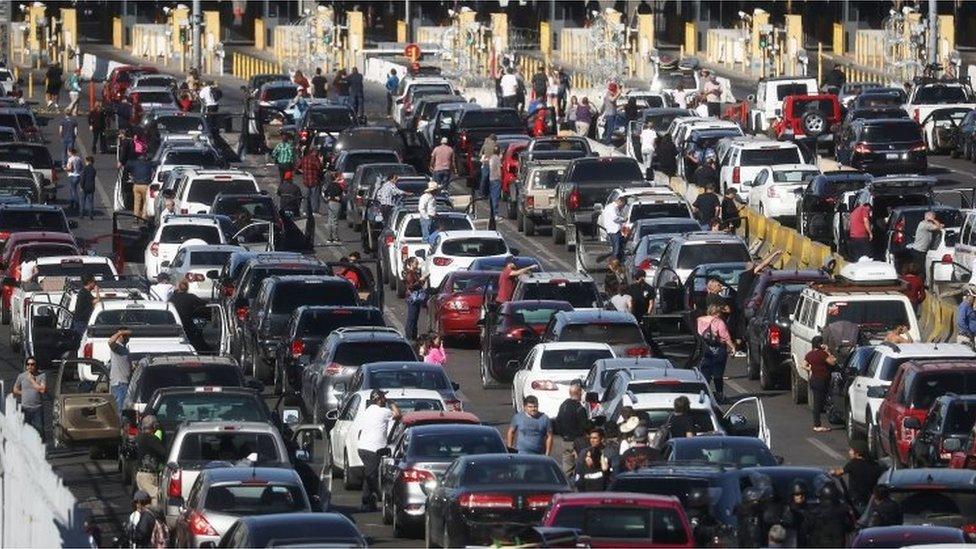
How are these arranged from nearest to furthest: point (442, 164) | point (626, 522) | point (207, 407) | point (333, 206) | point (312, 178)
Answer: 1. point (626, 522)
2. point (207, 407)
3. point (333, 206)
4. point (312, 178)
5. point (442, 164)

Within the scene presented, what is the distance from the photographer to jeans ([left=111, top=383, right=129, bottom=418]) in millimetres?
31922

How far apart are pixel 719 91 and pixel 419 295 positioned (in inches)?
1247

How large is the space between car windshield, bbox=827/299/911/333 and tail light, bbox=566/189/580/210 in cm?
1563

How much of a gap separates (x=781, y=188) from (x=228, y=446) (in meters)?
24.6

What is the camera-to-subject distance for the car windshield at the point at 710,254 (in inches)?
1587

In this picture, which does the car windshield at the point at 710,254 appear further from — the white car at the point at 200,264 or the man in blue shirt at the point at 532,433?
the man in blue shirt at the point at 532,433

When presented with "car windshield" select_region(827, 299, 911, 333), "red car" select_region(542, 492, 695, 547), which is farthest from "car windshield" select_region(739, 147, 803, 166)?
"red car" select_region(542, 492, 695, 547)

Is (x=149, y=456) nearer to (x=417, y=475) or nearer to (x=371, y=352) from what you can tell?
(x=417, y=475)

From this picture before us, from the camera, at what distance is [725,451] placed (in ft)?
85.8

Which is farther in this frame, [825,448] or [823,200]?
[823,200]

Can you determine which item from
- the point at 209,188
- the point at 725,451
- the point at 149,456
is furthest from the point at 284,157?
the point at 725,451

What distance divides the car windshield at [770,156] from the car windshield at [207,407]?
24891 millimetres

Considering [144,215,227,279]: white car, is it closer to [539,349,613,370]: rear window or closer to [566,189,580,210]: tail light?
[566,189,580,210]: tail light

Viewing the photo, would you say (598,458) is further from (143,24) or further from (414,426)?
(143,24)
